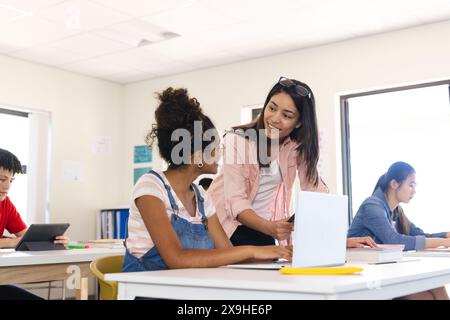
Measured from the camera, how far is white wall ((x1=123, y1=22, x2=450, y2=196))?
4234mm

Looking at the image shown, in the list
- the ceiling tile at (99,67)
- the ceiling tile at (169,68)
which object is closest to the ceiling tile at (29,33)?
the ceiling tile at (99,67)

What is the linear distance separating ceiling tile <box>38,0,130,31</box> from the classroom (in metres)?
0.02

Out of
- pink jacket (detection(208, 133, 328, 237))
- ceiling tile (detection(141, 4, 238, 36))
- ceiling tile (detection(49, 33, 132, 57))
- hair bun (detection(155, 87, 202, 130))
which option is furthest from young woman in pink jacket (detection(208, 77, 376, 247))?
ceiling tile (detection(49, 33, 132, 57))

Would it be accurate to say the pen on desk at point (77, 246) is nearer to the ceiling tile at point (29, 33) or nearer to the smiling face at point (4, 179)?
the smiling face at point (4, 179)

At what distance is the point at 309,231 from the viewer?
1.43 m

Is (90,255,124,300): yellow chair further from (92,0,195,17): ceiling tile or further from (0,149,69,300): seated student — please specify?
(92,0,195,17): ceiling tile

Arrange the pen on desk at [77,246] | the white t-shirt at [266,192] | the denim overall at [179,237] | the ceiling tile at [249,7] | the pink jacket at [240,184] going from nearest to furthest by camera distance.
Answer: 1. the denim overall at [179,237]
2. the pink jacket at [240,184]
3. the white t-shirt at [266,192]
4. the pen on desk at [77,246]
5. the ceiling tile at [249,7]

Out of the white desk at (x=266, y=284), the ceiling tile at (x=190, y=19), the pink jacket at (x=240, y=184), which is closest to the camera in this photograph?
the white desk at (x=266, y=284)

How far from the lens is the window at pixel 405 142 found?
4.32 metres

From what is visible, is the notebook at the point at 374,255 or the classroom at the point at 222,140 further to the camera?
the notebook at the point at 374,255

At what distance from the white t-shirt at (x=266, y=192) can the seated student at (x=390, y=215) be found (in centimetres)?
100

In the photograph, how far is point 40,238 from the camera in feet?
9.09
